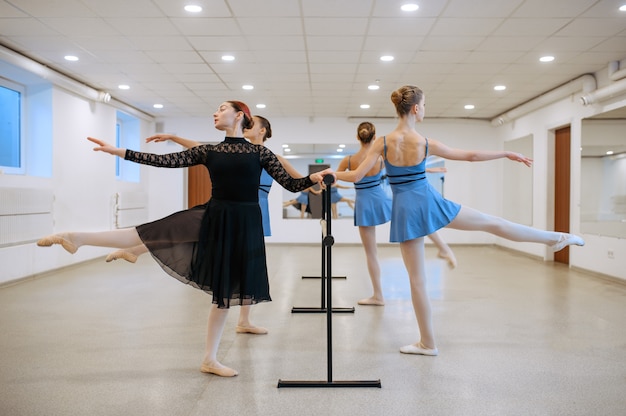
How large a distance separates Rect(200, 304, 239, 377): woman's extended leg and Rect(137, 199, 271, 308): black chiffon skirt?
14 centimetres

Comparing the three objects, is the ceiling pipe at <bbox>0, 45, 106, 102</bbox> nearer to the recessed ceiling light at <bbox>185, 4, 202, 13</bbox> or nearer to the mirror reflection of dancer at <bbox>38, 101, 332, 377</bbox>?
the recessed ceiling light at <bbox>185, 4, 202, 13</bbox>

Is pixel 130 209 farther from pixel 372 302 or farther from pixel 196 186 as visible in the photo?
pixel 372 302

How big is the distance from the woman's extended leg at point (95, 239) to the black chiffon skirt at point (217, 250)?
0.06 metres

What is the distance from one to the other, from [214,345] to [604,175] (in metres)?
6.27

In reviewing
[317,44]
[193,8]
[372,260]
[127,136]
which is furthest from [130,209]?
[372,260]

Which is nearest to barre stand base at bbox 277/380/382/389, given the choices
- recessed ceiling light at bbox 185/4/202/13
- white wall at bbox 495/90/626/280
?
recessed ceiling light at bbox 185/4/202/13

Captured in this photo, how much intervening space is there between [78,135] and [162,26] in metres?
3.56

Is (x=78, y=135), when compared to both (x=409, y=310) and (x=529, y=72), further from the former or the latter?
→ (x=529, y=72)

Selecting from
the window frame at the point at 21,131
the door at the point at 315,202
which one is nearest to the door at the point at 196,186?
the door at the point at 315,202

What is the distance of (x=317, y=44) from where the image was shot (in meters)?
6.00

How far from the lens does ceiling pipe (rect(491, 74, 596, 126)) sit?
23.6 feet

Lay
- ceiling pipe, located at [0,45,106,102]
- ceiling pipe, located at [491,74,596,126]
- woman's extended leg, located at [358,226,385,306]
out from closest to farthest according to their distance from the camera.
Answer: woman's extended leg, located at [358,226,385,306] < ceiling pipe, located at [0,45,106,102] < ceiling pipe, located at [491,74,596,126]

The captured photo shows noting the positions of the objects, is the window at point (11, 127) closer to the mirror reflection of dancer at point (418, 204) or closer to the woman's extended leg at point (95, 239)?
the woman's extended leg at point (95, 239)

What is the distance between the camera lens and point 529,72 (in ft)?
23.7
